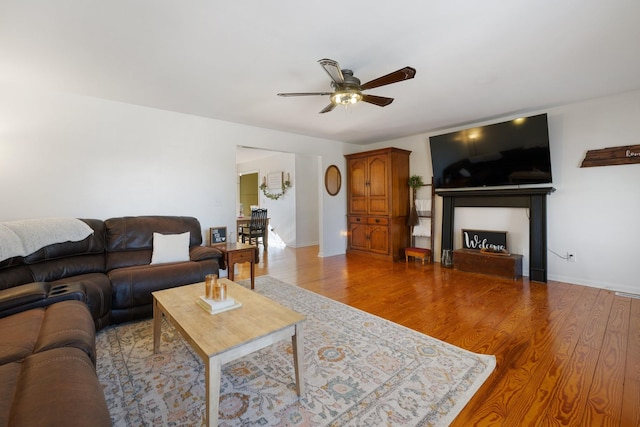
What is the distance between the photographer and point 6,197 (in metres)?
2.95

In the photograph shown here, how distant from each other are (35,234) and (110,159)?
1.30m

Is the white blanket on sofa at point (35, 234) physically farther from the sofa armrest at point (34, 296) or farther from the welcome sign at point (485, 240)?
the welcome sign at point (485, 240)

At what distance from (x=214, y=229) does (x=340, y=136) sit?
3003 mm

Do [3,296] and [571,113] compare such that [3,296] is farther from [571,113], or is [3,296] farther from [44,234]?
[571,113]

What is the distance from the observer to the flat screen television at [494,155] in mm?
3863

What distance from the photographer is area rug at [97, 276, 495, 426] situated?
4.97 feet

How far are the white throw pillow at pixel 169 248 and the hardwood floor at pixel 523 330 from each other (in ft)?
4.22

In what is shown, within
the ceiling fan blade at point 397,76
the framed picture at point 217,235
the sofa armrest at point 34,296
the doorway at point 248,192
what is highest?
the ceiling fan blade at point 397,76

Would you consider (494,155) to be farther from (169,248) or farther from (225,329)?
(169,248)

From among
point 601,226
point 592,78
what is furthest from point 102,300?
point 601,226

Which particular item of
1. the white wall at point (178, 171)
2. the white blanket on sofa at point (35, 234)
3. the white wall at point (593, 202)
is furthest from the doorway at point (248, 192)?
the white wall at point (593, 202)

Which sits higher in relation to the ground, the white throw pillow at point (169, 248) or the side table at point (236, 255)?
the white throw pillow at point (169, 248)

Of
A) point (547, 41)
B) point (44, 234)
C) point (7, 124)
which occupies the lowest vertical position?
point (44, 234)

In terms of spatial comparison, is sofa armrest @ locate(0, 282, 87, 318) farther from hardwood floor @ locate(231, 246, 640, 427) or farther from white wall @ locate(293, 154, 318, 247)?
white wall @ locate(293, 154, 318, 247)
